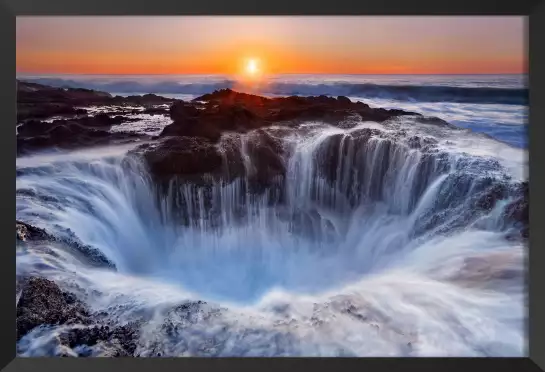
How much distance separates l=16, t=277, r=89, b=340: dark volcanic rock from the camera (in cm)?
305

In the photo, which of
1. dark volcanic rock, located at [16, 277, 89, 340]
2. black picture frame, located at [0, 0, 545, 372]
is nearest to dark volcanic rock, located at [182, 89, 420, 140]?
black picture frame, located at [0, 0, 545, 372]

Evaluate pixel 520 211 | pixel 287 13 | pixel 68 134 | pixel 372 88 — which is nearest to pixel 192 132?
pixel 68 134

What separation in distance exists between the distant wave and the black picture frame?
322mm

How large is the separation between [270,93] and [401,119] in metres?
0.74

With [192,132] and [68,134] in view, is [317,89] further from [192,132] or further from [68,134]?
[68,134]

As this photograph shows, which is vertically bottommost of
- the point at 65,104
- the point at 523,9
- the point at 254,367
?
the point at 254,367

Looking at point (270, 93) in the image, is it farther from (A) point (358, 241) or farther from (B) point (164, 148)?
(A) point (358, 241)

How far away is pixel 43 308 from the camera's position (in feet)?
10.0

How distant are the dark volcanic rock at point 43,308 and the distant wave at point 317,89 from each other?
1106mm

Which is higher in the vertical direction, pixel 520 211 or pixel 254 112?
pixel 254 112

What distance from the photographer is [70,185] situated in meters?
3.14

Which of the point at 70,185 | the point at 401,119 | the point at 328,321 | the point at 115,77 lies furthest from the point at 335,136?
the point at 70,185

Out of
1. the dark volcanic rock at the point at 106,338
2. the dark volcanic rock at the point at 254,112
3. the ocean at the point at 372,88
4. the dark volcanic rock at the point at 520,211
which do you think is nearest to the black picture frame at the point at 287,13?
the dark volcanic rock at the point at 106,338

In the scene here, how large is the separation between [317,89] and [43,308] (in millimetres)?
1905
